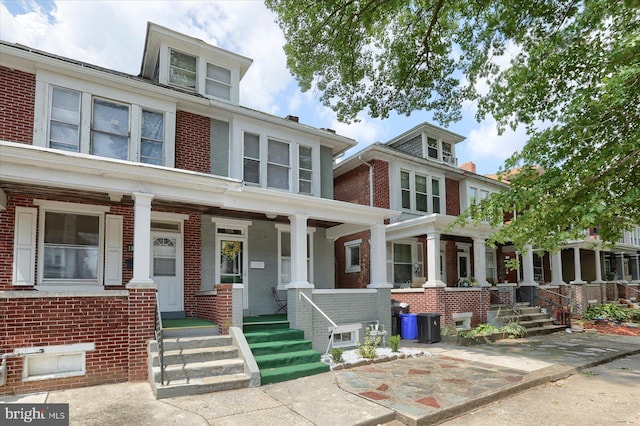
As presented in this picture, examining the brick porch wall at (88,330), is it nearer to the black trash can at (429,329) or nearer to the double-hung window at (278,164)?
the double-hung window at (278,164)

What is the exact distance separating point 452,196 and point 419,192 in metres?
2.26

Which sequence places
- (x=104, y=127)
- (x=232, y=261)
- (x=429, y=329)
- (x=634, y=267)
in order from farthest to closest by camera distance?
(x=634, y=267)
(x=429, y=329)
(x=232, y=261)
(x=104, y=127)

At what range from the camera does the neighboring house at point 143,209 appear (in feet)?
22.5

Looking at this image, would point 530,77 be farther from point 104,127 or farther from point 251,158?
point 104,127

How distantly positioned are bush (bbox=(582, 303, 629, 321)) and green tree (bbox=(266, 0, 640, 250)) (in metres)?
11.3

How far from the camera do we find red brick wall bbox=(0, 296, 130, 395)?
21.1ft

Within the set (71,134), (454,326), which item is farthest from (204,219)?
(454,326)

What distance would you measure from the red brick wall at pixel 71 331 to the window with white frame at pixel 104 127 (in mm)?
3719

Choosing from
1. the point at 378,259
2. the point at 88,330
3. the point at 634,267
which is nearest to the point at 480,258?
the point at 378,259

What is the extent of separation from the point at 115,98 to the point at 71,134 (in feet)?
4.31

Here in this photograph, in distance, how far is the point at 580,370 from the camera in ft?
28.8

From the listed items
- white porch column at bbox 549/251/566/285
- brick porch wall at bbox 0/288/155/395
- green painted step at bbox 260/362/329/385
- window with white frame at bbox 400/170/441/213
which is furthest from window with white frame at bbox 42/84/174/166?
white porch column at bbox 549/251/566/285

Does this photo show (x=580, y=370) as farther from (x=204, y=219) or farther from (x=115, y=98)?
(x=115, y=98)

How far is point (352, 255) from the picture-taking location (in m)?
15.7
